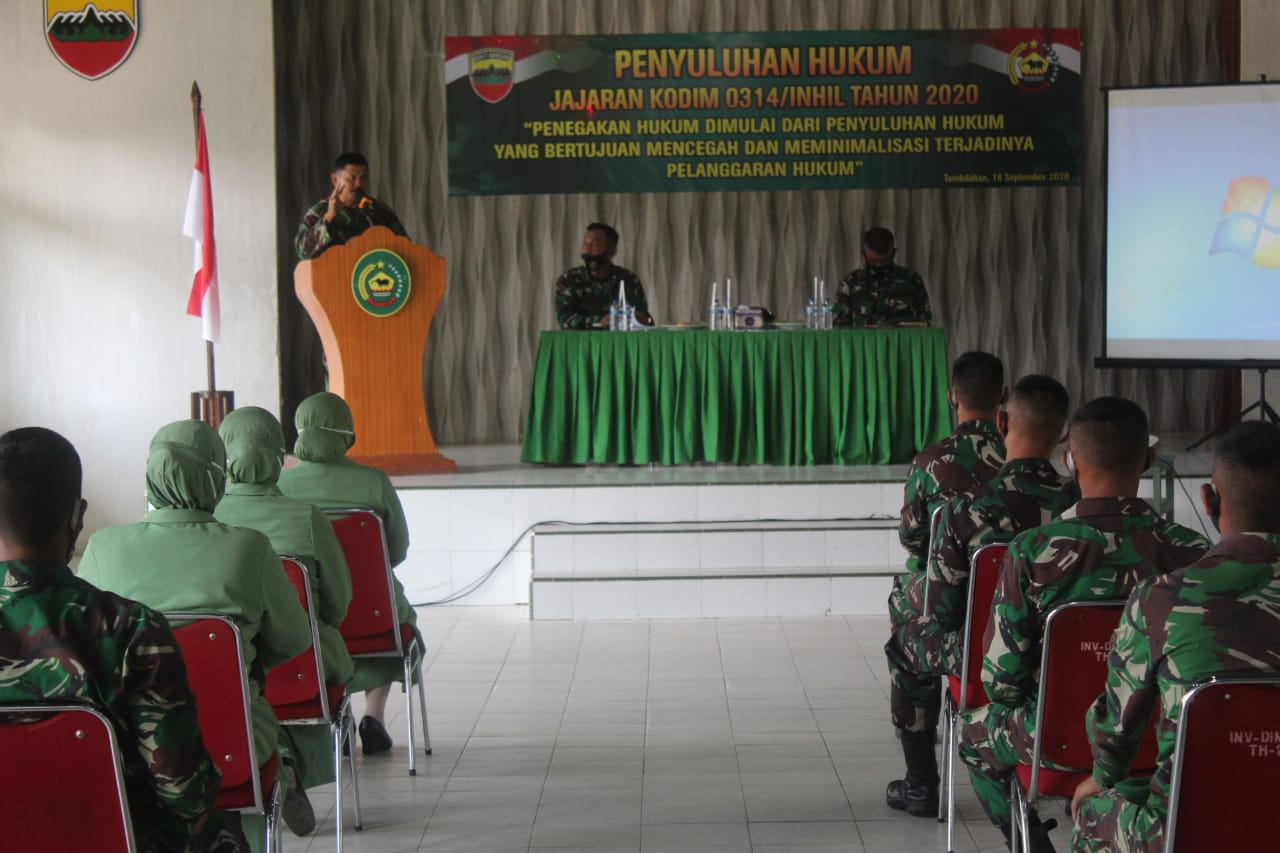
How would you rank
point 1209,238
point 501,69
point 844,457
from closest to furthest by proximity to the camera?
point 844,457 → point 1209,238 → point 501,69

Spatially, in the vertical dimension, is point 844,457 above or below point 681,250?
below

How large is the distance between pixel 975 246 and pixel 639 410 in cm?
312

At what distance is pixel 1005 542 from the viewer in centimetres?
293

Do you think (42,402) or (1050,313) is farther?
(1050,313)

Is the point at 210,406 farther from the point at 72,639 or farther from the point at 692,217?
the point at 72,639

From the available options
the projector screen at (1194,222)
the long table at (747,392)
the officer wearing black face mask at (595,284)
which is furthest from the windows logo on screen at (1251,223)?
the officer wearing black face mask at (595,284)

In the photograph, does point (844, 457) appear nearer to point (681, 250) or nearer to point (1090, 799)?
point (681, 250)

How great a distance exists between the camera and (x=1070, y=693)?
235cm

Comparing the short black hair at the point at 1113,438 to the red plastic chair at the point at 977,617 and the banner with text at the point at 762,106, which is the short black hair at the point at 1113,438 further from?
the banner with text at the point at 762,106

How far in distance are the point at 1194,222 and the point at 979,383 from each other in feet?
15.8

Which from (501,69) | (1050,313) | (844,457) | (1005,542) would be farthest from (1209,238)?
(1005,542)

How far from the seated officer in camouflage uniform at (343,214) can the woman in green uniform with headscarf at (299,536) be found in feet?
11.6

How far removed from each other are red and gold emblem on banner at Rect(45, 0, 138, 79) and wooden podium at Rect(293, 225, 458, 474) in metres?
2.16

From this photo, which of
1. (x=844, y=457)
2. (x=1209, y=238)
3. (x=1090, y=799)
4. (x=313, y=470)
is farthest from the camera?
(x=1209, y=238)
